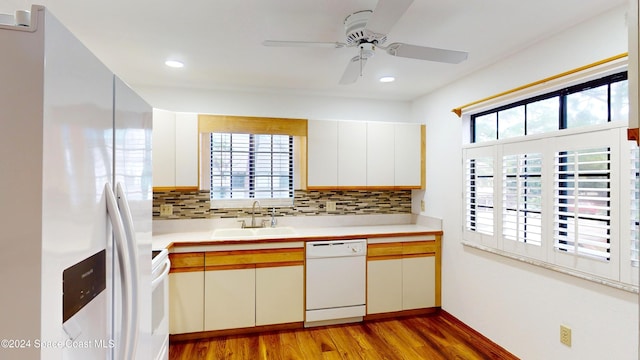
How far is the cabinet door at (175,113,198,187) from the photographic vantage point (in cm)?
282

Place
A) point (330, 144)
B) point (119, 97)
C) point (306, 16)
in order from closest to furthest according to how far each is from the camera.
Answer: point (119, 97) → point (306, 16) → point (330, 144)

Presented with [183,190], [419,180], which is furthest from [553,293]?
[183,190]

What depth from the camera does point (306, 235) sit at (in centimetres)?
286

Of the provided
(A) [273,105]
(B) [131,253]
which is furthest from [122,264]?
(A) [273,105]

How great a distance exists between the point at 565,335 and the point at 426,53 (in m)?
1.93

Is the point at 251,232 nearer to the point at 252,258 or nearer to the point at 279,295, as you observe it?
the point at 252,258

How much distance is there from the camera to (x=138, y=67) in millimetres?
2535

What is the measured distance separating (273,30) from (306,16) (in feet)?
0.89

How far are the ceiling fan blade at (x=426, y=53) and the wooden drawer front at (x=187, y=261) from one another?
84.0 inches

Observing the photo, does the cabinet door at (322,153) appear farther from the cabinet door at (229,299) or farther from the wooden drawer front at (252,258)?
the cabinet door at (229,299)

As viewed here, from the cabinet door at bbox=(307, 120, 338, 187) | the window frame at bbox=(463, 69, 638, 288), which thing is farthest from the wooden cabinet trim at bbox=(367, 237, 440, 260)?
the cabinet door at bbox=(307, 120, 338, 187)

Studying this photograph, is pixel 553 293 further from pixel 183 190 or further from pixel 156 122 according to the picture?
pixel 156 122

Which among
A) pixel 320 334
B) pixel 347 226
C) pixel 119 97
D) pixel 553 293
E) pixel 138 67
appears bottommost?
pixel 320 334

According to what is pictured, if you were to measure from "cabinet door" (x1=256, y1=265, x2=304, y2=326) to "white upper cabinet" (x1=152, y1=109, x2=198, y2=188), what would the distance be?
1.09 meters
